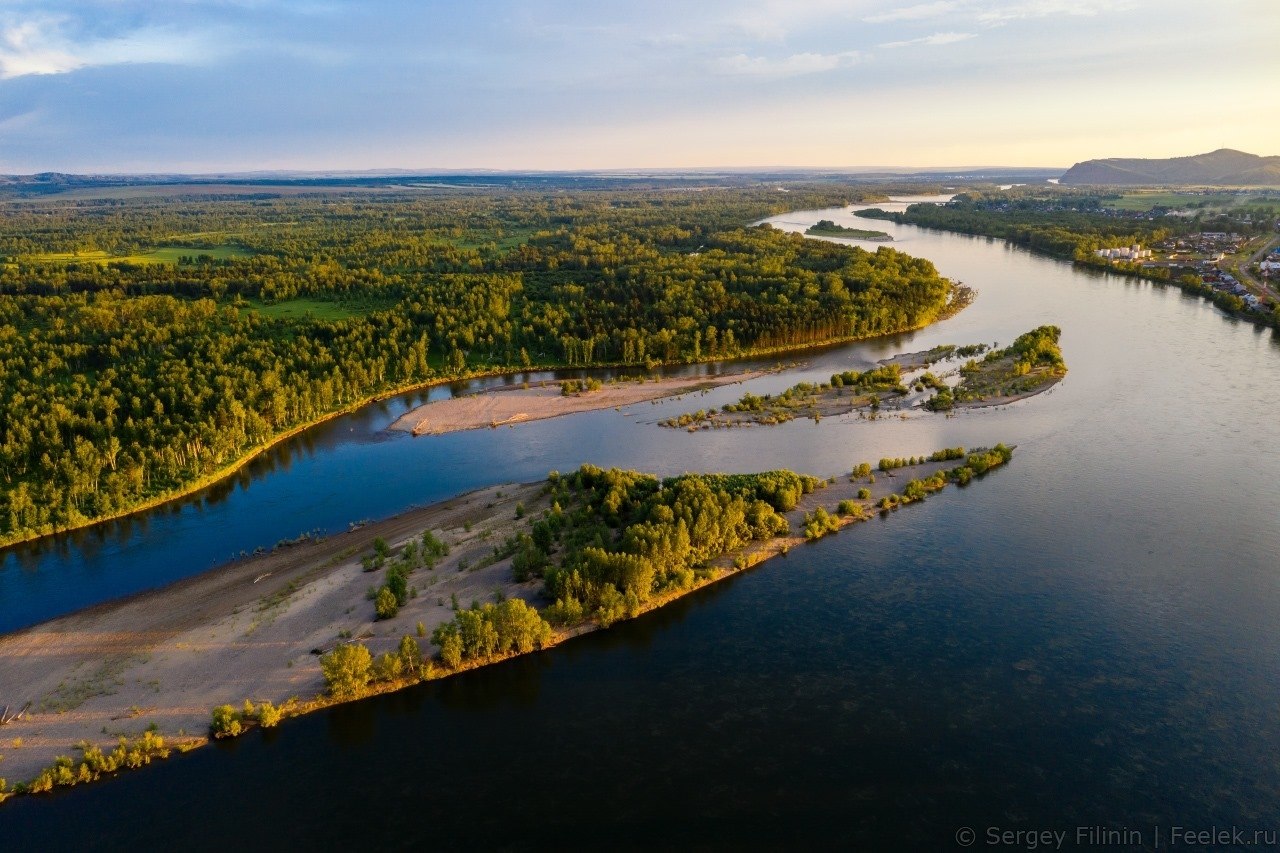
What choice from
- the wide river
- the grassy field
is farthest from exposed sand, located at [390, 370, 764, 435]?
the grassy field

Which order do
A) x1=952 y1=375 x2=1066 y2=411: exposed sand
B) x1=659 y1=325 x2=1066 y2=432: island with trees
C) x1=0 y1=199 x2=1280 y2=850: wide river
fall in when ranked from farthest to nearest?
x1=952 y1=375 x2=1066 y2=411: exposed sand
x1=659 y1=325 x2=1066 y2=432: island with trees
x1=0 y1=199 x2=1280 y2=850: wide river

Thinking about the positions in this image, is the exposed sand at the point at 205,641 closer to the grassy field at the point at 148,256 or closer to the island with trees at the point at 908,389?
the island with trees at the point at 908,389

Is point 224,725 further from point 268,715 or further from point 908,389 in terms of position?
point 908,389

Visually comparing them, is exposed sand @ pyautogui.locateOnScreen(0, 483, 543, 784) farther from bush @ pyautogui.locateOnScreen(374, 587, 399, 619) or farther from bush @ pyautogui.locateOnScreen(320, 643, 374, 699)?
bush @ pyautogui.locateOnScreen(320, 643, 374, 699)

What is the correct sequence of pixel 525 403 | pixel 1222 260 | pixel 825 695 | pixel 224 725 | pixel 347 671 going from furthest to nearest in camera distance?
pixel 1222 260, pixel 525 403, pixel 825 695, pixel 347 671, pixel 224 725

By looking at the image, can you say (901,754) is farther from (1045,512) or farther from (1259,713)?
(1045,512)

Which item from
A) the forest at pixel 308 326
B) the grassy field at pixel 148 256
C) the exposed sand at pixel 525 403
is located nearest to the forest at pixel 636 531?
the exposed sand at pixel 525 403

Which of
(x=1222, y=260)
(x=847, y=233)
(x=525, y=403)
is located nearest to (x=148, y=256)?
(x=525, y=403)
